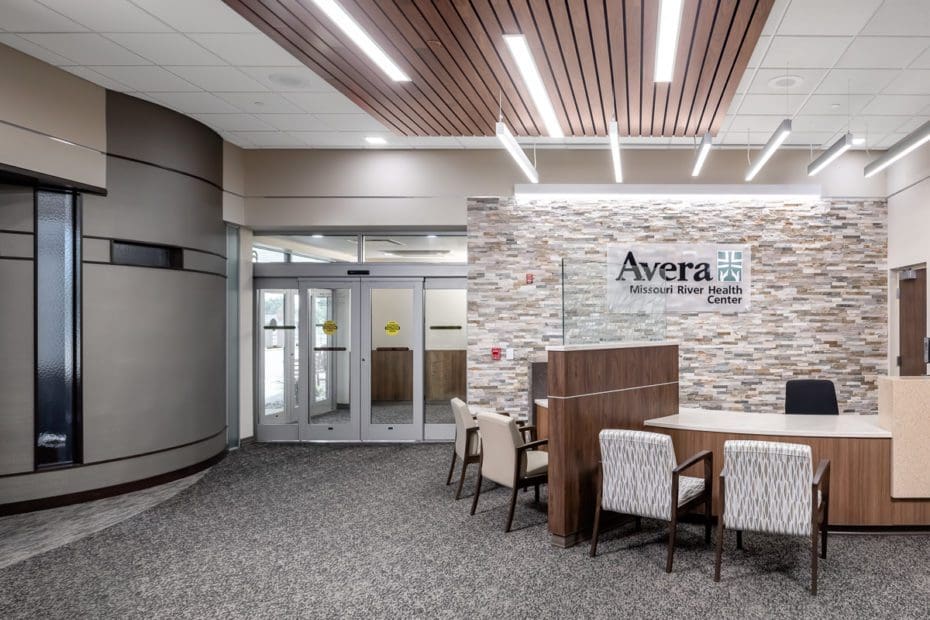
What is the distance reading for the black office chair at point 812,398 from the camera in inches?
197

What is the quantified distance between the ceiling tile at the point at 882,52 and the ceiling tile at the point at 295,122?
4814mm

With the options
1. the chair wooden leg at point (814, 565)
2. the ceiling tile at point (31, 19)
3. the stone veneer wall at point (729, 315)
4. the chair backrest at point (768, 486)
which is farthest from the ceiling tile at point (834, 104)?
the ceiling tile at point (31, 19)

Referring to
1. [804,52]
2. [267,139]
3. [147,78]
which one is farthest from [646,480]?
[267,139]

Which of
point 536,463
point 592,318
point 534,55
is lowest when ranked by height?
point 536,463

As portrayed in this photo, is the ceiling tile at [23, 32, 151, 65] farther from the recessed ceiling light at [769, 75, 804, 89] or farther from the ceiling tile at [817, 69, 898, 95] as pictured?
the ceiling tile at [817, 69, 898, 95]

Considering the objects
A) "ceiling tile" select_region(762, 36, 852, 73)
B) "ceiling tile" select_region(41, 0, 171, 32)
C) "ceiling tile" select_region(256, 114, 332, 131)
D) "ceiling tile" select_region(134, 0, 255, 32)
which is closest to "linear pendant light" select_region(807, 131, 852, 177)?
"ceiling tile" select_region(762, 36, 852, 73)

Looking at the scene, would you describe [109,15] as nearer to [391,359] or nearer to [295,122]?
[295,122]

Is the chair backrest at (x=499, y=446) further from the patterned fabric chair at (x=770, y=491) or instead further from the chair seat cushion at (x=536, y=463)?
the patterned fabric chair at (x=770, y=491)

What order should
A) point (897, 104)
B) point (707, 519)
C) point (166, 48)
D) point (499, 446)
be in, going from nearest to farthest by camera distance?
point (707, 519), point (499, 446), point (166, 48), point (897, 104)

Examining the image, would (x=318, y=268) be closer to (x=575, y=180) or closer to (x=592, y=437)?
(x=575, y=180)

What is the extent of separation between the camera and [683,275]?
23.2ft

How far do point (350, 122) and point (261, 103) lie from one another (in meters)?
0.93

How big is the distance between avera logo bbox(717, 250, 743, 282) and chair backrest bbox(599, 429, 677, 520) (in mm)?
4215

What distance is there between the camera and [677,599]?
10.1 ft
